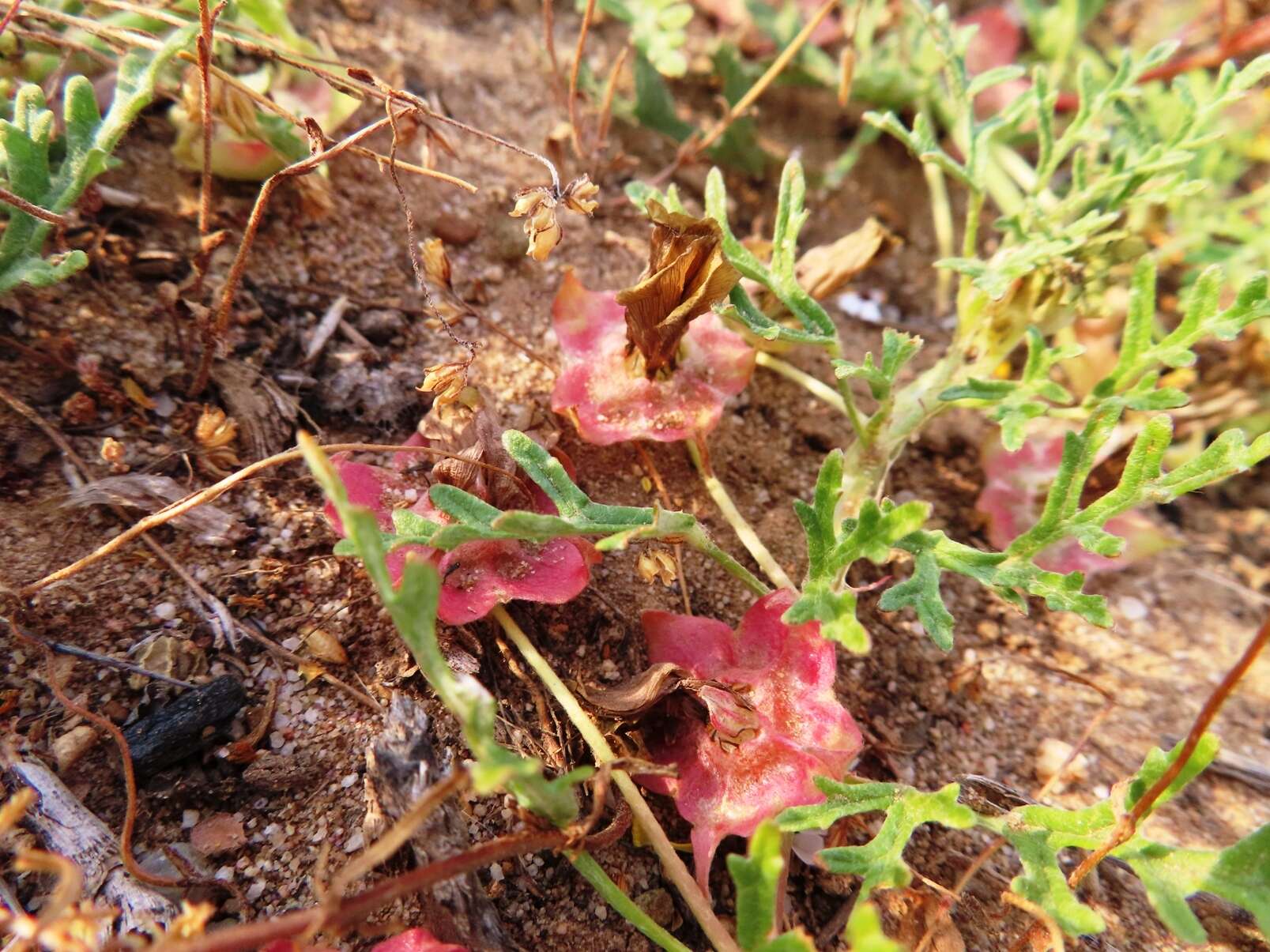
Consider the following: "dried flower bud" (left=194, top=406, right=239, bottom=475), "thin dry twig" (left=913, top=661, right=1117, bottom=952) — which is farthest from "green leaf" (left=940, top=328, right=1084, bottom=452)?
"dried flower bud" (left=194, top=406, right=239, bottom=475)

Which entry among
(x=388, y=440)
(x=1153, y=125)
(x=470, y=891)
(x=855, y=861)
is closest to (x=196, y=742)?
(x=470, y=891)

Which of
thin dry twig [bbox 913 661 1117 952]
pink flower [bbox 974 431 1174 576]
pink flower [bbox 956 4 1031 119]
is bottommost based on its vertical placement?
thin dry twig [bbox 913 661 1117 952]

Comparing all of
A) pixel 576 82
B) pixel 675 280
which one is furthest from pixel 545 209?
pixel 576 82

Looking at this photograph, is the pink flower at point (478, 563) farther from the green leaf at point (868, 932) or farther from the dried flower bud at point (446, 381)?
the green leaf at point (868, 932)

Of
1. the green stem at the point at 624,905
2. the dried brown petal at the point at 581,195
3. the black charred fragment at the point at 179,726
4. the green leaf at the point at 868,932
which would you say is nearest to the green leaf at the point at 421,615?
the green stem at the point at 624,905

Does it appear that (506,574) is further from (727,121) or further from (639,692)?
(727,121)

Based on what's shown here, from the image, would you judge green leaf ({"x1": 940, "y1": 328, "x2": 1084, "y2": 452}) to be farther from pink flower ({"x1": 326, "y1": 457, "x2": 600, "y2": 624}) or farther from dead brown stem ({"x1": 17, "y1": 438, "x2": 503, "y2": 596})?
dead brown stem ({"x1": 17, "y1": 438, "x2": 503, "y2": 596})
